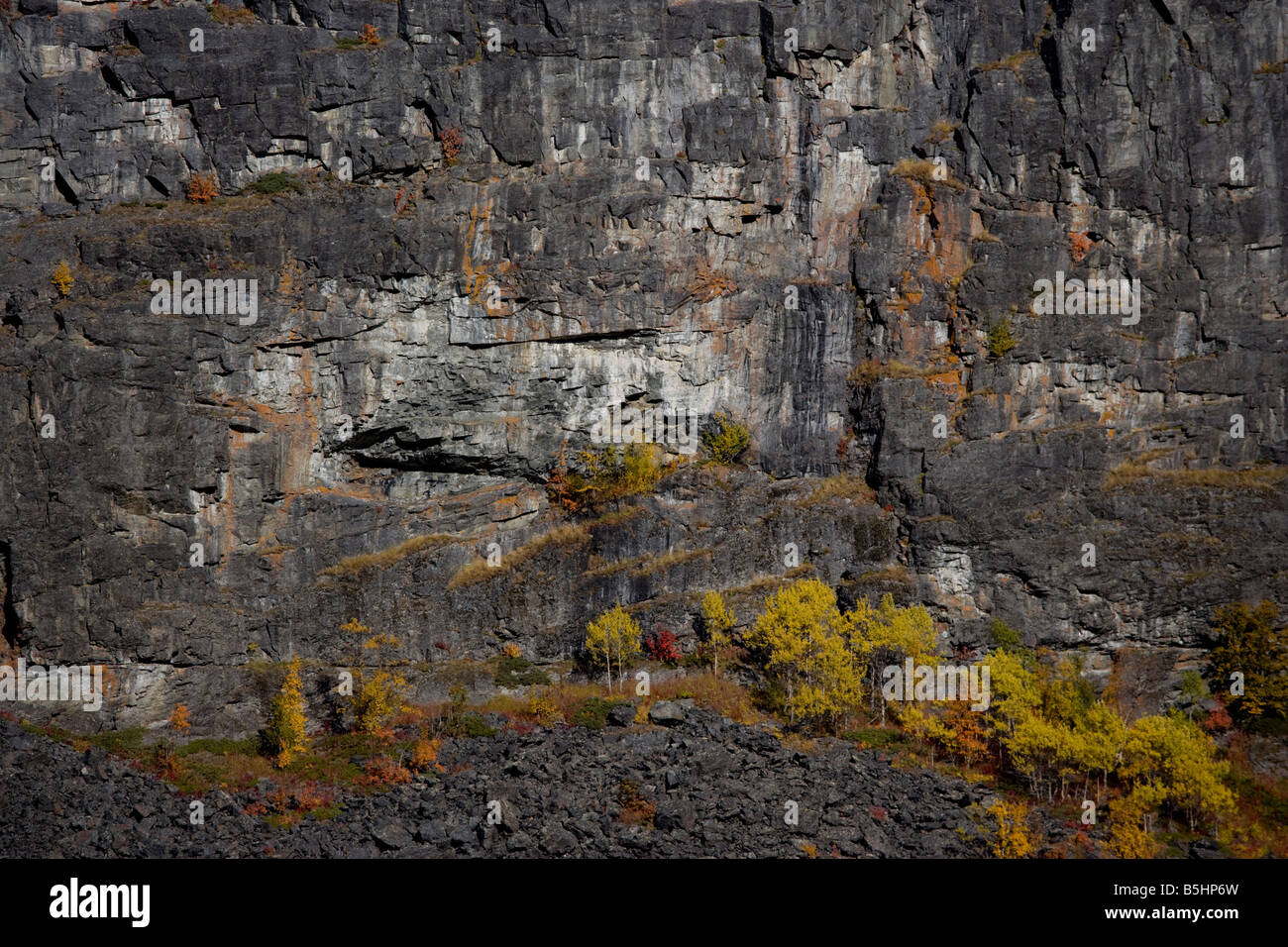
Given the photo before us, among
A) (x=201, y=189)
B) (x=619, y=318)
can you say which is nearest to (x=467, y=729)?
(x=619, y=318)

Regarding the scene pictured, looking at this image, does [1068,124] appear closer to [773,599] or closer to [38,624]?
[773,599]

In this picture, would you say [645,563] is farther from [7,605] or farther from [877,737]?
[7,605]

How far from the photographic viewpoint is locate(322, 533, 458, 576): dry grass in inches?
→ 1762

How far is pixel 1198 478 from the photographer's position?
47.6 meters

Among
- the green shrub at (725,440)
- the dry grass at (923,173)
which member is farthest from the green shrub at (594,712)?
the dry grass at (923,173)

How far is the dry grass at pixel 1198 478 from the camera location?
4722cm

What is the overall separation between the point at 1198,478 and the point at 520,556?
24.5m

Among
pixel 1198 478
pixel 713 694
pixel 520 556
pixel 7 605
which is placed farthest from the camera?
pixel 1198 478

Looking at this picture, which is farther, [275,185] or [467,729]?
[275,185]

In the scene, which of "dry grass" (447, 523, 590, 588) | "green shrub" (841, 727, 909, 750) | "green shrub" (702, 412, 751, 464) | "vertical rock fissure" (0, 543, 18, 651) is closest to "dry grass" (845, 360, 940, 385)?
"green shrub" (702, 412, 751, 464)

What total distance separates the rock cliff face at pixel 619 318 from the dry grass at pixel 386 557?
5.2 inches

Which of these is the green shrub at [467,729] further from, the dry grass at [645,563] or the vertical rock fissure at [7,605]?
the vertical rock fissure at [7,605]

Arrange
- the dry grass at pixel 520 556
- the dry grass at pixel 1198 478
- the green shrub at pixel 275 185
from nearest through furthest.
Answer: the dry grass at pixel 520 556, the green shrub at pixel 275 185, the dry grass at pixel 1198 478

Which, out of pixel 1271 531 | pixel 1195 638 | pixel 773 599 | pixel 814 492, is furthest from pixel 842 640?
pixel 1271 531
